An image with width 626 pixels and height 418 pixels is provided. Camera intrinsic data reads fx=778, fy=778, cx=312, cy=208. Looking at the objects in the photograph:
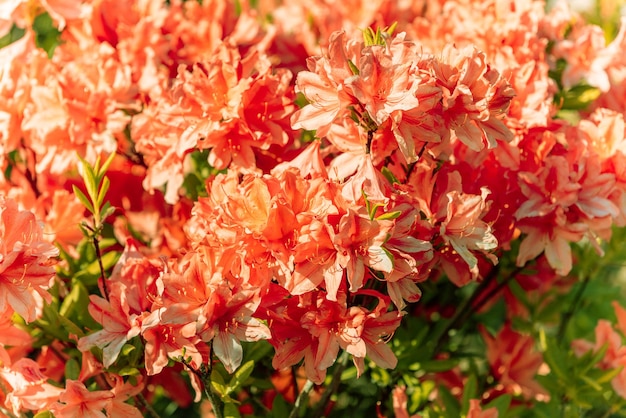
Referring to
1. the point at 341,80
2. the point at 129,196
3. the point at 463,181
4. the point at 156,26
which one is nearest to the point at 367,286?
the point at 463,181

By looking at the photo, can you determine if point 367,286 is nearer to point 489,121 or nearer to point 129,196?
point 489,121

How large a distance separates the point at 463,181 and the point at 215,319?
401 mm

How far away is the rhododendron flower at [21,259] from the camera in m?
0.91

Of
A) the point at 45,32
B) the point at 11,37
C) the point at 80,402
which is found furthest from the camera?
the point at 45,32

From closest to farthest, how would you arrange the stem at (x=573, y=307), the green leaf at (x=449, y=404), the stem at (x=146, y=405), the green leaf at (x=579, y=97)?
the stem at (x=146, y=405) → the green leaf at (x=449, y=404) → the green leaf at (x=579, y=97) → the stem at (x=573, y=307)

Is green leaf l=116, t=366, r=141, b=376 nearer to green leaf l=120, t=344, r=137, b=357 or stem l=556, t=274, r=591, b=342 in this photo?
green leaf l=120, t=344, r=137, b=357

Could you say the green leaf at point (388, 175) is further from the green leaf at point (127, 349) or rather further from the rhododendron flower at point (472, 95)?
the green leaf at point (127, 349)

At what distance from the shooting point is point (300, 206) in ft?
2.96

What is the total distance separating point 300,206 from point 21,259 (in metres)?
0.33

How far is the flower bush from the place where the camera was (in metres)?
0.90

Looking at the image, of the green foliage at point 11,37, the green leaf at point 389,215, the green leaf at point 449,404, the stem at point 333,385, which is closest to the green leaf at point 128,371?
the stem at point 333,385

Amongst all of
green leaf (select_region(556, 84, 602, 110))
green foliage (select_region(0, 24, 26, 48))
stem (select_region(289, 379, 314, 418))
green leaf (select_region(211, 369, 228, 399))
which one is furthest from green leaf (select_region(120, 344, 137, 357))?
green foliage (select_region(0, 24, 26, 48))

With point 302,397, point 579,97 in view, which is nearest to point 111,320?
point 302,397

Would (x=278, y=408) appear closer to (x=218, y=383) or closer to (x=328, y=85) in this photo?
(x=218, y=383)
